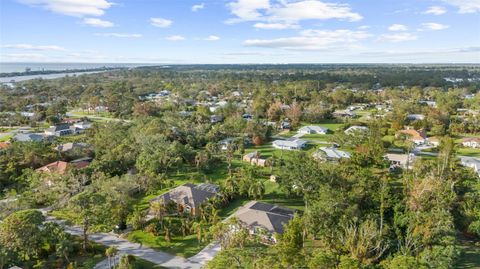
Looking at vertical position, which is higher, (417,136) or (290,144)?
(417,136)

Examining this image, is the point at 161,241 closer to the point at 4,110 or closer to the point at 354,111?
the point at 354,111

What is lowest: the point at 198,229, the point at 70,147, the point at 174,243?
the point at 174,243

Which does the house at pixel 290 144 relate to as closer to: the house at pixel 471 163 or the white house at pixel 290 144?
the white house at pixel 290 144

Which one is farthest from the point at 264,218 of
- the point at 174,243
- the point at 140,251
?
the point at 140,251

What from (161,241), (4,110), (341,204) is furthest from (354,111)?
(4,110)

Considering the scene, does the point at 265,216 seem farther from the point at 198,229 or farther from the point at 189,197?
the point at 189,197

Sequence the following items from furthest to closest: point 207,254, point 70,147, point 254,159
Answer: point 70,147, point 254,159, point 207,254

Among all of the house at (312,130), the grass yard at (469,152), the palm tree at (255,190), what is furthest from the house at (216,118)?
the grass yard at (469,152)

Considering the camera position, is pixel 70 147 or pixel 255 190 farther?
pixel 70 147
